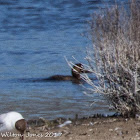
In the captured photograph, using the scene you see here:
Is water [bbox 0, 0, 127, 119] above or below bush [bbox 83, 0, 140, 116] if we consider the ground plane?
below

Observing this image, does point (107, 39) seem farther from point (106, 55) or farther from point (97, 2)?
point (97, 2)

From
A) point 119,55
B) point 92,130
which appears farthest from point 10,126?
point 119,55

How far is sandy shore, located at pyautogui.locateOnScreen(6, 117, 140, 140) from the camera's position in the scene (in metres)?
7.32

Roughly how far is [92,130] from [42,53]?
10951 millimetres

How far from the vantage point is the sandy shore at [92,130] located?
7.32 meters

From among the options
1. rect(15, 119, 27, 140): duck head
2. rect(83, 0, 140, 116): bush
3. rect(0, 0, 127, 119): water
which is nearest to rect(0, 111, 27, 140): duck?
rect(15, 119, 27, 140): duck head

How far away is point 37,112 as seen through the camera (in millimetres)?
10500

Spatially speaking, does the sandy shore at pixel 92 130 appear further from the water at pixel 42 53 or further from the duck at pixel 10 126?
the water at pixel 42 53

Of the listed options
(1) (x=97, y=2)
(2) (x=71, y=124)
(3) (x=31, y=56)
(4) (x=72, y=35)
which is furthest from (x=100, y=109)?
(1) (x=97, y=2)

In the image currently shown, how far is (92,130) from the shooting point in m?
7.71

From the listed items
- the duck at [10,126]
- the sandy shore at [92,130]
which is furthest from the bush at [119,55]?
the duck at [10,126]

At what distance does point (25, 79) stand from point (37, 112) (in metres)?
3.92

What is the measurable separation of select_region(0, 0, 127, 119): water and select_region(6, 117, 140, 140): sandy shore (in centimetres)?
64

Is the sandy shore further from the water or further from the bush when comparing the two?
the water
